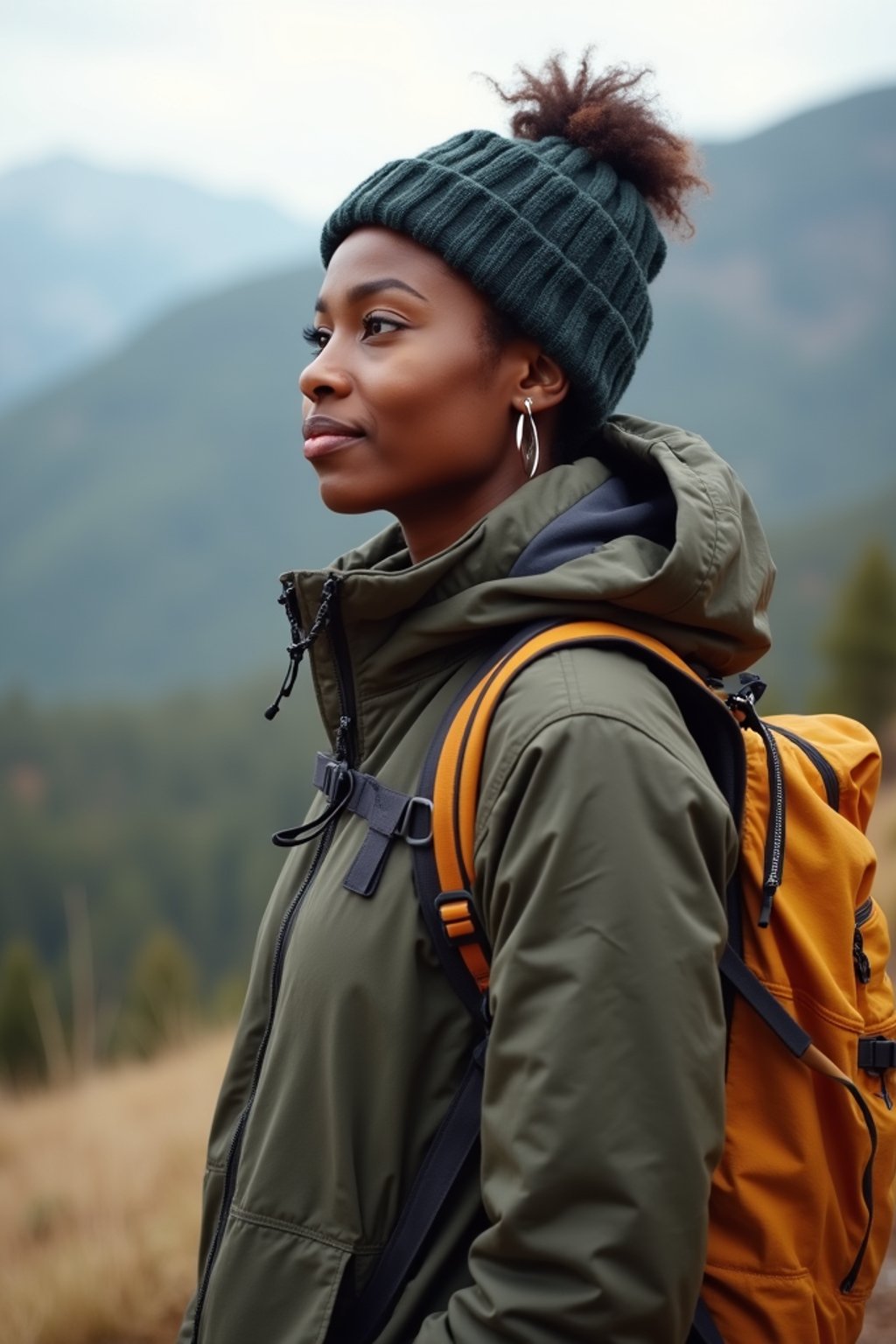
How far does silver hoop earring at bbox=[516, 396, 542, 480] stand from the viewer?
1.87 metres

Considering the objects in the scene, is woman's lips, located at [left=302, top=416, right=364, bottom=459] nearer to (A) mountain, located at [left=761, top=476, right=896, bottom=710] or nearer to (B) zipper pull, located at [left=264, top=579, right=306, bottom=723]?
(B) zipper pull, located at [left=264, top=579, right=306, bottom=723]

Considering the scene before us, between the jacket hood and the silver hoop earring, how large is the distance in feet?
0.29

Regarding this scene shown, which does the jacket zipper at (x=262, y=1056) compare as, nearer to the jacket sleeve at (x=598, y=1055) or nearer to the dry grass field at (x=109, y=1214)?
the jacket sleeve at (x=598, y=1055)

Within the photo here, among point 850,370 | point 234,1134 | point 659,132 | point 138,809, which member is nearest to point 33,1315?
point 234,1134

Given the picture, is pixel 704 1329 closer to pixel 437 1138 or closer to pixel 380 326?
pixel 437 1138

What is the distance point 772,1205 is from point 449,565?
847 millimetres

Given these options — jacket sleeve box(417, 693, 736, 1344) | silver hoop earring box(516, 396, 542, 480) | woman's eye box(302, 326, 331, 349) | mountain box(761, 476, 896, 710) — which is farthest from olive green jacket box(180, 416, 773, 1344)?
mountain box(761, 476, 896, 710)

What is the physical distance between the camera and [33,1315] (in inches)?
153

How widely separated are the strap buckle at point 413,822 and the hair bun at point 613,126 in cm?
105

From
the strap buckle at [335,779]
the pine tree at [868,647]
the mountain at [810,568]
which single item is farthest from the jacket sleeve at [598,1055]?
the mountain at [810,568]

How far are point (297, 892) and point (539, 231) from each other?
98 cm

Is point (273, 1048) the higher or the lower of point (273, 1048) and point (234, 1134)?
the higher

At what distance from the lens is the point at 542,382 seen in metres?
1.91

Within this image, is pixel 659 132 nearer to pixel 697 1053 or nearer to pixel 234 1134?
pixel 697 1053
